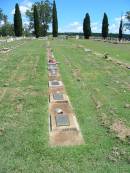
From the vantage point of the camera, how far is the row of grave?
6066mm

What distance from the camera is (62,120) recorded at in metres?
7.12

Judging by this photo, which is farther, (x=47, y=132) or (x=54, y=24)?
(x=54, y=24)

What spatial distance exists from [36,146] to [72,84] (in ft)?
19.4

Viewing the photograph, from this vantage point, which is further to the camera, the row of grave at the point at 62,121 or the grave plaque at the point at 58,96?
the grave plaque at the point at 58,96

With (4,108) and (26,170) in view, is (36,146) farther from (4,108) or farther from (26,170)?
(4,108)

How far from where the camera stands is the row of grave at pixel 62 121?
19.9 feet

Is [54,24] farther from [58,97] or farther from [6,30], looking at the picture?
[58,97]

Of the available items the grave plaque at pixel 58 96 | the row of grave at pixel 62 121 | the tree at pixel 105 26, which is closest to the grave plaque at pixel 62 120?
the row of grave at pixel 62 121

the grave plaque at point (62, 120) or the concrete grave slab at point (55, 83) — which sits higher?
the grave plaque at point (62, 120)

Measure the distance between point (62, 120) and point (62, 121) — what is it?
0.08 m

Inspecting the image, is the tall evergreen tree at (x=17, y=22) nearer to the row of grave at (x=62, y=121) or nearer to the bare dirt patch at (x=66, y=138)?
the row of grave at (x=62, y=121)

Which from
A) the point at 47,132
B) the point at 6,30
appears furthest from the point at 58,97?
the point at 6,30

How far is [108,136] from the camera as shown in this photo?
6.31 metres

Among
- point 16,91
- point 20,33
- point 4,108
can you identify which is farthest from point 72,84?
point 20,33
